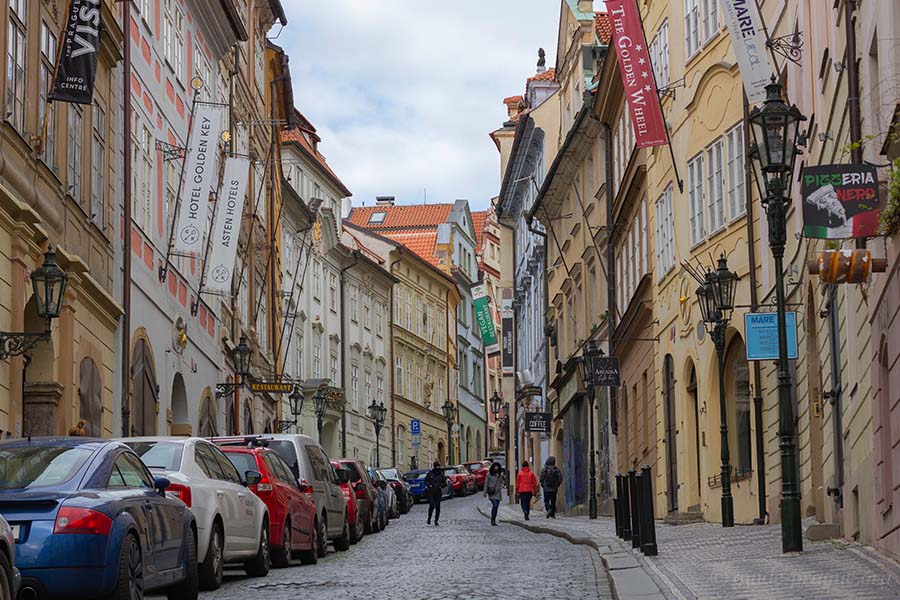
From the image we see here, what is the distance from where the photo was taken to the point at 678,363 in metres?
32.0

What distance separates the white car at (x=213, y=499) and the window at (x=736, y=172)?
41.1ft

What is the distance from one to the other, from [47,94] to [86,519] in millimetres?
14242

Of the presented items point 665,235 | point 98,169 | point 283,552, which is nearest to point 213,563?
point 283,552

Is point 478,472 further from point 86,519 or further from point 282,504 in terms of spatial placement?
point 86,519

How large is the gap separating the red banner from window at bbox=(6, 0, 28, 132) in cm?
1168

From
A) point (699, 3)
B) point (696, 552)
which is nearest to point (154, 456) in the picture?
point (696, 552)

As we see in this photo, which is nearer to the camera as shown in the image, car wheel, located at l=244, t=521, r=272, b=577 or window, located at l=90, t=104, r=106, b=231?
car wheel, located at l=244, t=521, r=272, b=577

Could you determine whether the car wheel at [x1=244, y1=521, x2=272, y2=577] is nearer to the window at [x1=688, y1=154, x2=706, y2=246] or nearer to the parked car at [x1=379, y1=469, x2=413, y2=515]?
the window at [x1=688, y1=154, x2=706, y2=246]

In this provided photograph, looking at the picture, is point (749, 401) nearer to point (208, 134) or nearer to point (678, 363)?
point (678, 363)

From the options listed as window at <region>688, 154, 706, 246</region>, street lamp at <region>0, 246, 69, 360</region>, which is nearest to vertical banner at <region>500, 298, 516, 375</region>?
window at <region>688, 154, 706, 246</region>

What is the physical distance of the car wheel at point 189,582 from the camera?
47.0ft

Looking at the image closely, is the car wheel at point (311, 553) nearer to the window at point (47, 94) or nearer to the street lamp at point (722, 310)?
the street lamp at point (722, 310)

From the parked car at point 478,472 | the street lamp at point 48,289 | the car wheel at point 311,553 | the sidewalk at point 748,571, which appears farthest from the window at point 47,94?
the parked car at point 478,472

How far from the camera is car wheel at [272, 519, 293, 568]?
19344 mm
